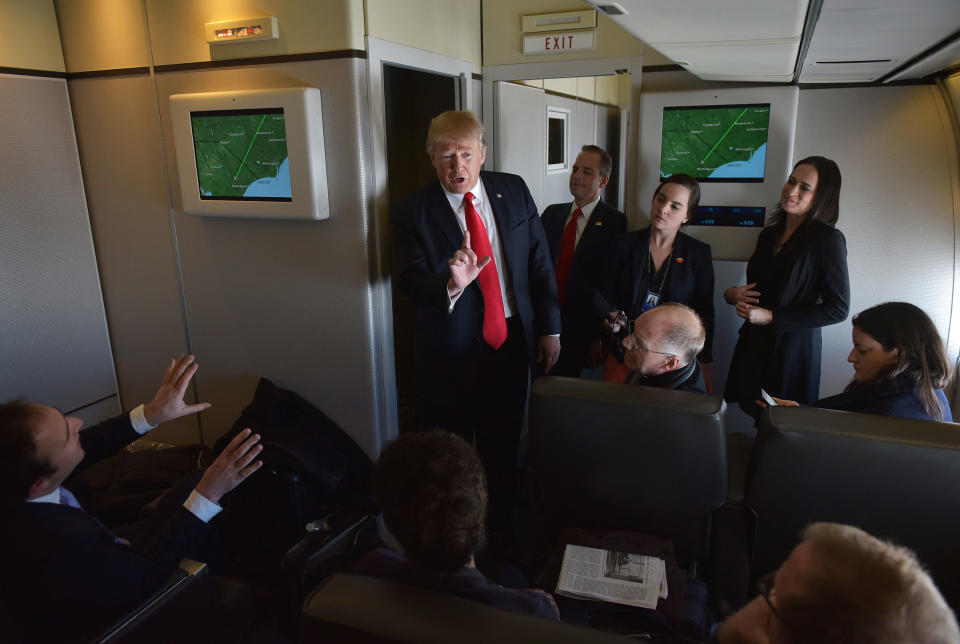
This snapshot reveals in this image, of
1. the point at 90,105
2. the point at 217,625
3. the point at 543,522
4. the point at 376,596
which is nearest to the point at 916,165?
the point at 543,522

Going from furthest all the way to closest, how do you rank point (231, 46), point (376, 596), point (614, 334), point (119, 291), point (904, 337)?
point (119, 291)
point (614, 334)
point (231, 46)
point (904, 337)
point (376, 596)

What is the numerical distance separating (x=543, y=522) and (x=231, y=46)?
7.65 feet

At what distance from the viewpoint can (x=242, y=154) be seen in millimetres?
2719

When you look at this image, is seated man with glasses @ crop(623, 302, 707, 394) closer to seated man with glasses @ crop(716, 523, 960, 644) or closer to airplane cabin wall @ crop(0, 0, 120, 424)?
seated man with glasses @ crop(716, 523, 960, 644)

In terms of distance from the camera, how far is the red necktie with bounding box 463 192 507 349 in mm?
A: 2602

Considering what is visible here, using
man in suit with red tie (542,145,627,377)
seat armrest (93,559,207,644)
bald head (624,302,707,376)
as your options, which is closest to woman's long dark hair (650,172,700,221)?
man in suit with red tie (542,145,627,377)

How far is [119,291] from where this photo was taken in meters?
3.35

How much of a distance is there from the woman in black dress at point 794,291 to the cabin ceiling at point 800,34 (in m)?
0.50

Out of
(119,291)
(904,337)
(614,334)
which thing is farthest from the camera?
(119,291)

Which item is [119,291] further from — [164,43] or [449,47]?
[449,47]

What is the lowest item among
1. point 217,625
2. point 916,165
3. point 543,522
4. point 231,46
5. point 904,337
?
point 217,625

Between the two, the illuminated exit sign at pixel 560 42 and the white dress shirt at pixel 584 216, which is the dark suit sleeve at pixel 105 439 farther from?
the illuminated exit sign at pixel 560 42

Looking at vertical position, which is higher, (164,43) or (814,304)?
(164,43)

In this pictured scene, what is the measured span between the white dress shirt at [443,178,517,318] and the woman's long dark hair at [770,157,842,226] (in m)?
1.34
